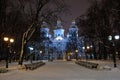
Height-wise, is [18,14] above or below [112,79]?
above

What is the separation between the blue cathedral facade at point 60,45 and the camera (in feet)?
358

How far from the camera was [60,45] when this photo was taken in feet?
595

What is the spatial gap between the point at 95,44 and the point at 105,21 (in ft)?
84.7

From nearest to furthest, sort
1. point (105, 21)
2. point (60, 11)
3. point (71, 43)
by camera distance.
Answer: point (60, 11) → point (105, 21) → point (71, 43)

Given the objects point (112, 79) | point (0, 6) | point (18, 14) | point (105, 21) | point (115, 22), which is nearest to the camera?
point (112, 79)

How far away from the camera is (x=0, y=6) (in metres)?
37.5

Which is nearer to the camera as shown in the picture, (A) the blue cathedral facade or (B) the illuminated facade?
(A) the blue cathedral facade

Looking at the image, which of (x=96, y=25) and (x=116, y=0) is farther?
(x=96, y=25)

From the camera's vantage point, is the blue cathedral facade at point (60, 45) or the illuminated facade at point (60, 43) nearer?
the blue cathedral facade at point (60, 45)

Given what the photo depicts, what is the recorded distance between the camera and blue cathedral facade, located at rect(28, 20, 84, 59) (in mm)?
109188

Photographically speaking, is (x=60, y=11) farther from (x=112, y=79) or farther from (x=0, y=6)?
(x=112, y=79)

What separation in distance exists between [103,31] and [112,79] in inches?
1765

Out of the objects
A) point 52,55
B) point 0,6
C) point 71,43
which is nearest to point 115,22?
point 0,6

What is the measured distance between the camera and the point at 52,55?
164250 millimetres
